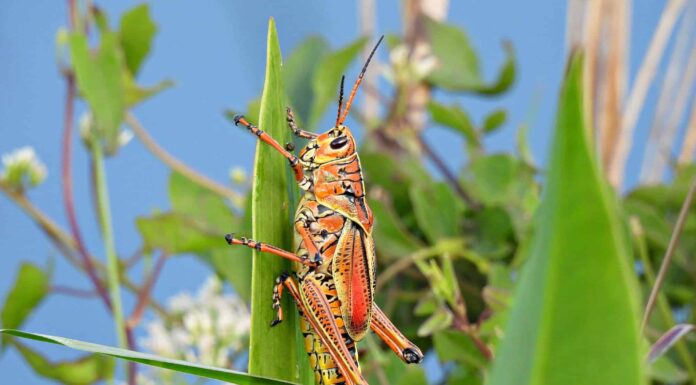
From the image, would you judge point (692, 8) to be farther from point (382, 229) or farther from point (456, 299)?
point (456, 299)

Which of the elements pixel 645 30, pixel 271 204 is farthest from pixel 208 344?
pixel 645 30

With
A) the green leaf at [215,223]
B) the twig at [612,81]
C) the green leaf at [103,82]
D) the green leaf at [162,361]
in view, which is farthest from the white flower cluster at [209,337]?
the twig at [612,81]

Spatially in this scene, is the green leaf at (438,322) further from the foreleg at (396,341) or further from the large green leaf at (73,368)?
the large green leaf at (73,368)

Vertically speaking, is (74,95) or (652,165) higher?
(652,165)

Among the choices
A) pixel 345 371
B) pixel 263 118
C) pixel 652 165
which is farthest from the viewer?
pixel 652 165

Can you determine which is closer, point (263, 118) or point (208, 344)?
point (263, 118)

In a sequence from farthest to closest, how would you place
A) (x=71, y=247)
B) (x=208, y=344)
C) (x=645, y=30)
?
(x=645, y=30), (x=71, y=247), (x=208, y=344)

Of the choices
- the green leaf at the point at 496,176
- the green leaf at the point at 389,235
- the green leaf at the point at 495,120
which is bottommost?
the green leaf at the point at 389,235

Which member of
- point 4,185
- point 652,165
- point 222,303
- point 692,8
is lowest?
point 222,303

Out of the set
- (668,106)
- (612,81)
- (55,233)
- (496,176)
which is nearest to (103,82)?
(55,233)
